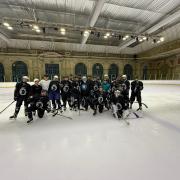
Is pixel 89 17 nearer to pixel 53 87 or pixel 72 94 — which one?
pixel 72 94

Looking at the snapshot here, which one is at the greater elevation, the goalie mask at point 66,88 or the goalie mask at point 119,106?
the goalie mask at point 66,88

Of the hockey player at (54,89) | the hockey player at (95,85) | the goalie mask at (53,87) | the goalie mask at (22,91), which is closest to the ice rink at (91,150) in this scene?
the goalie mask at (22,91)

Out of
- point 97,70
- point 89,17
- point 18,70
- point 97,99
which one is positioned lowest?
point 97,99

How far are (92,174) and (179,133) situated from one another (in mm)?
2590

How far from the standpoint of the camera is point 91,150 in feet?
8.16

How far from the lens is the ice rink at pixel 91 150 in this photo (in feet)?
6.31

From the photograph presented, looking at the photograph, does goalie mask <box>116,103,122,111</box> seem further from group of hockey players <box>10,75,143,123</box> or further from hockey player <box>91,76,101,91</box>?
hockey player <box>91,76,101,91</box>

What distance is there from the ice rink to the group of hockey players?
56 centimetres

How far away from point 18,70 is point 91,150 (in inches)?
616

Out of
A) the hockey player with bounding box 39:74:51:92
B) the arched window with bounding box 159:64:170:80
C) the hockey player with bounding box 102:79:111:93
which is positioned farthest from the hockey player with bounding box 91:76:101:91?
the arched window with bounding box 159:64:170:80

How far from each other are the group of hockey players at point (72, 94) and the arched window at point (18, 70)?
1213 cm

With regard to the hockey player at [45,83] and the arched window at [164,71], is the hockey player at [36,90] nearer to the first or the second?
the hockey player at [45,83]

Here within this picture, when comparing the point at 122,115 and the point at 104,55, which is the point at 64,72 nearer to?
the point at 104,55

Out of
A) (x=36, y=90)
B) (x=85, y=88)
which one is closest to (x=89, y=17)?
(x=85, y=88)
